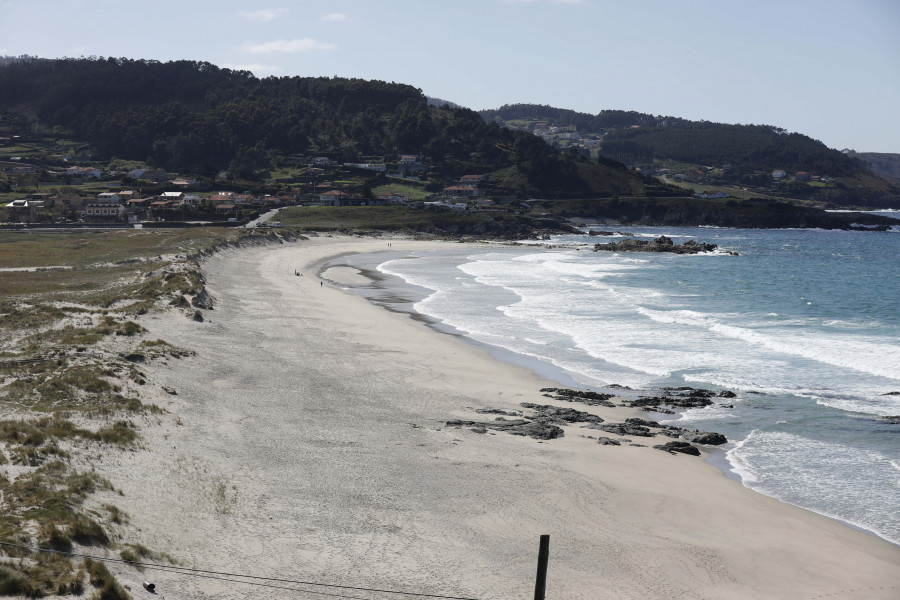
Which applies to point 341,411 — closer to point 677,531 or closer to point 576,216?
point 677,531

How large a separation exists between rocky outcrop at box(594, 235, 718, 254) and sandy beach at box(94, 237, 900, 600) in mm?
68096

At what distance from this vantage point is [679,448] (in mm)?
18766

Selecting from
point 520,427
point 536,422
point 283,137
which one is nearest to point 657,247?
point 536,422

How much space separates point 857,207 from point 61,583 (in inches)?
8802

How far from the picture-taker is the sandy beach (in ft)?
37.4

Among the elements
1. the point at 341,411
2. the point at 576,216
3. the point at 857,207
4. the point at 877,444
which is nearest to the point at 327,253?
the point at 341,411

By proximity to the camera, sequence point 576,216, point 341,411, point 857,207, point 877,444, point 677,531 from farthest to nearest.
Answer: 1. point 857,207
2. point 576,216
3. point 341,411
4. point 877,444
5. point 677,531

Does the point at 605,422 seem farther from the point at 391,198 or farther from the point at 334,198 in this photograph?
the point at 391,198

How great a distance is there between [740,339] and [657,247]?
57771mm

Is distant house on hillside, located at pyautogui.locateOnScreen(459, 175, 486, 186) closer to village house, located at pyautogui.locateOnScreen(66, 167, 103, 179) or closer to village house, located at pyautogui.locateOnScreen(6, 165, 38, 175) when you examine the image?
village house, located at pyautogui.locateOnScreen(66, 167, 103, 179)

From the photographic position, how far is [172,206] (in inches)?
4277

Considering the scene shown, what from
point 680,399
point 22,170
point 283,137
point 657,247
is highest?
point 283,137

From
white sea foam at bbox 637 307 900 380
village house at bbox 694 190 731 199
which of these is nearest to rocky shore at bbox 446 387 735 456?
white sea foam at bbox 637 307 900 380

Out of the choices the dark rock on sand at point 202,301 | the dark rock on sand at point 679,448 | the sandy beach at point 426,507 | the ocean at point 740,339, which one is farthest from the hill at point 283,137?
the dark rock on sand at point 679,448
